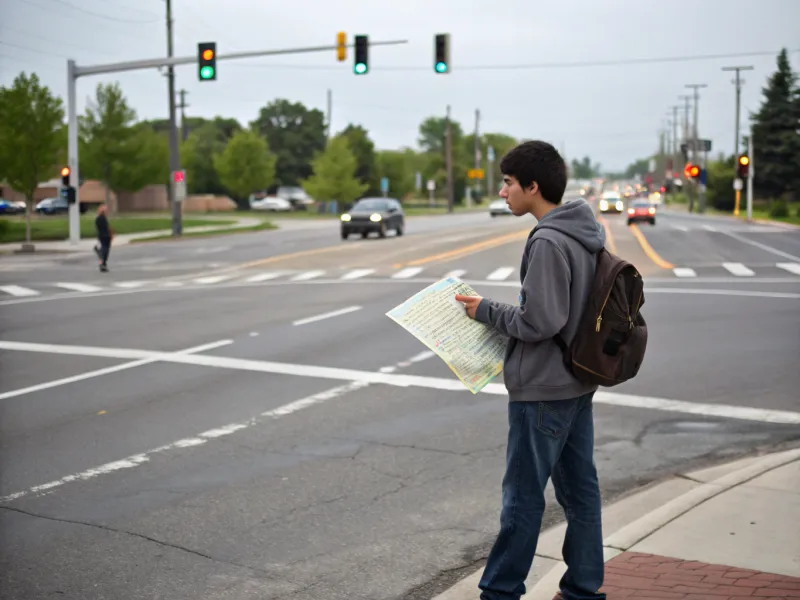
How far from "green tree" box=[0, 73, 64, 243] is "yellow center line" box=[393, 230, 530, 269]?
56.1 feet

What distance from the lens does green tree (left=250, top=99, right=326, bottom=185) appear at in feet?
400

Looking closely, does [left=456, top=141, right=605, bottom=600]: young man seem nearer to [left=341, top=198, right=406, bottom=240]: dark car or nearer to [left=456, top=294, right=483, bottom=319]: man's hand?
[left=456, top=294, right=483, bottom=319]: man's hand

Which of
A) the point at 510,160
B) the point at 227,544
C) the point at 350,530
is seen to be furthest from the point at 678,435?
the point at 510,160

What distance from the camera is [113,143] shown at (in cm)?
6125

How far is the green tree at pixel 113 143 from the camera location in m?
61.0

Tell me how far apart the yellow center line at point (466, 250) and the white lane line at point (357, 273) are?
1227mm

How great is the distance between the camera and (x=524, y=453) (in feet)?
14.1

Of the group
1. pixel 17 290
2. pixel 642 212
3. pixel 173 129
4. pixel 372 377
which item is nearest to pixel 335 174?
pixel 642 212

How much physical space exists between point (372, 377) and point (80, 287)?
44.2 feet

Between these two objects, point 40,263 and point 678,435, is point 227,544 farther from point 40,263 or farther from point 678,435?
point 40,263

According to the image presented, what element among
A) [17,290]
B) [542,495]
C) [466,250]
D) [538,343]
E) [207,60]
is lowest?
[17,290]

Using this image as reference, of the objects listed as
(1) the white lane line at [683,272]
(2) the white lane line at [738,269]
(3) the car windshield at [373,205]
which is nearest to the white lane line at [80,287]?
(1) the white lane line at [683,272]

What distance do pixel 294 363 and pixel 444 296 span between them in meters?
7.29

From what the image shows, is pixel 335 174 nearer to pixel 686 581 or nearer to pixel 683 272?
pixel 683 272
